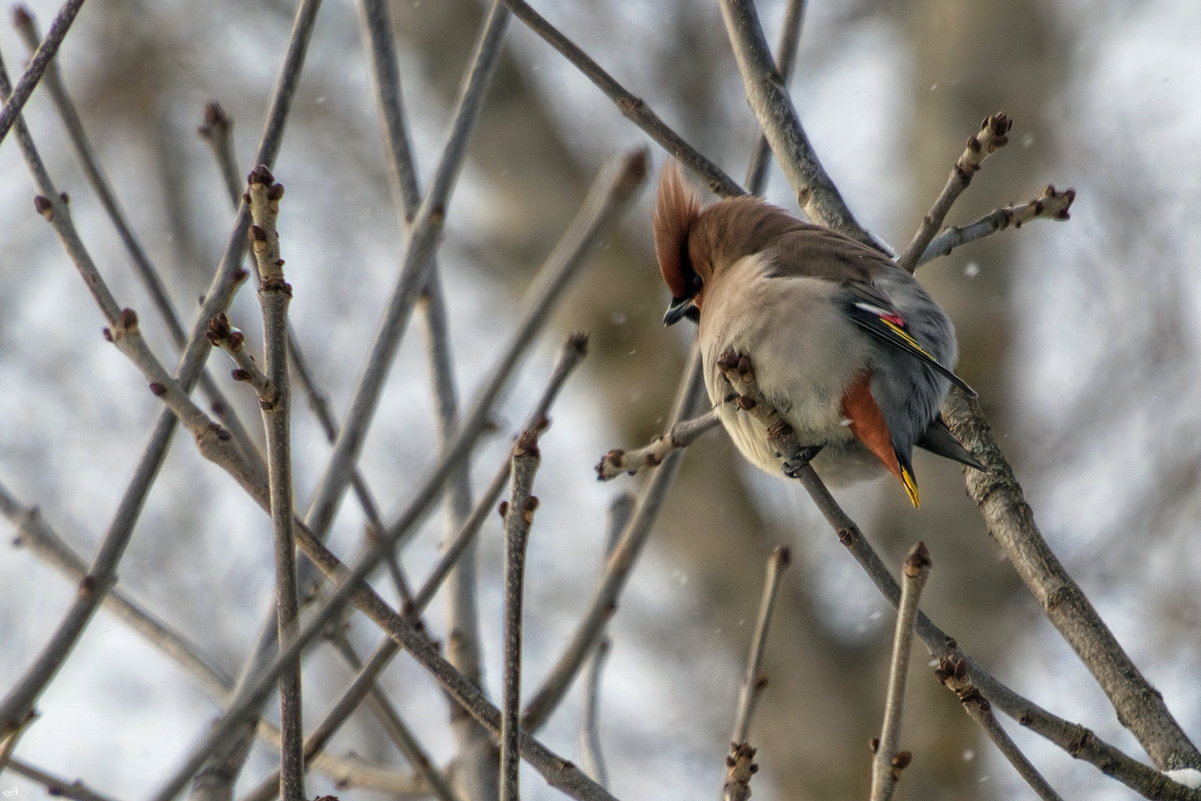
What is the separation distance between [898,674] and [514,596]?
0.47 meters

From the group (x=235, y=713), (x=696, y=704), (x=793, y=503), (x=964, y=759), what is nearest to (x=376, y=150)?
(x=793, y=503)

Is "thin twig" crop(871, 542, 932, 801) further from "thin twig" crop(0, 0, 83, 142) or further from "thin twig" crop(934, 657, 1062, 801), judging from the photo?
"thin twig" crop(0, 0, 83, 142)

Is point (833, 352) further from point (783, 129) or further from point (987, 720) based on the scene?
point (987, 720)

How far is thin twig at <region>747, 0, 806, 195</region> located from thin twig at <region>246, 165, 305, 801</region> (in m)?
1.55

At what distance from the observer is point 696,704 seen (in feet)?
29.5

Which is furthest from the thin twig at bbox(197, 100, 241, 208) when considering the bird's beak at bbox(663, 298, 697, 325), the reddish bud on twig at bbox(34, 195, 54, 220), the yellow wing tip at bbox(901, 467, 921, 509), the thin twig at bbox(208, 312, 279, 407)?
the bird's beak at bbox(663, 298, 697, 325)

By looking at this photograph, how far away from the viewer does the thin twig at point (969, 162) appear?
2.47 m

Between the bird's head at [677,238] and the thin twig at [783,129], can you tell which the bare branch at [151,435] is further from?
the bird's head at [677,238]

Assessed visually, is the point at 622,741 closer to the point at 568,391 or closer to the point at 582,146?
the point at 568,391

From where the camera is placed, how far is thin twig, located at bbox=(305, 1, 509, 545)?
1.87 meters

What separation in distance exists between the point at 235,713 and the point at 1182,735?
1575 millimetres

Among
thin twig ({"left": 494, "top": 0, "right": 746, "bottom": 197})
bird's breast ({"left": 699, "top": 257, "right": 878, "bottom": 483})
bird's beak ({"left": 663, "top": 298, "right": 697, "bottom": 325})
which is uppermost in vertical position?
bird's beak ({"left": 663, "top": 298, "right": 697, "bottom": 325})

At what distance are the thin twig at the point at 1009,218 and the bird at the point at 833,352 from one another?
6.0 inches

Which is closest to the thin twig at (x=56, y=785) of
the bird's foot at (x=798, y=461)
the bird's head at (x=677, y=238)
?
the bird's foot at (x=798, y=461)
